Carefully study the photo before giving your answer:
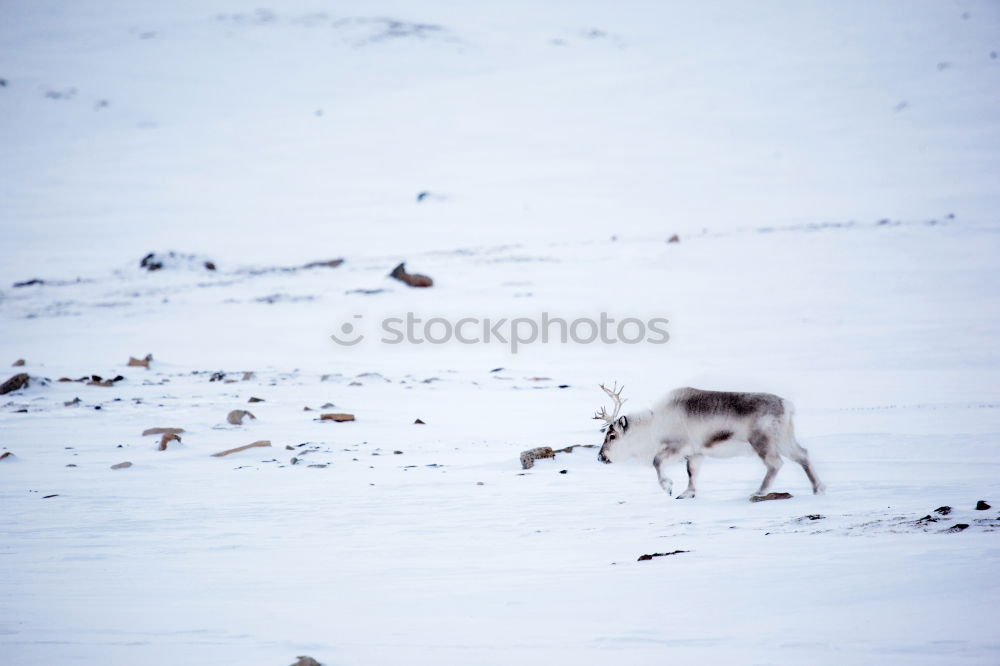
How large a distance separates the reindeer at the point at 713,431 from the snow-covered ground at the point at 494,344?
0.32 metres

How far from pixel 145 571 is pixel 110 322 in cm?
1488

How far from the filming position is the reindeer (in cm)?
670

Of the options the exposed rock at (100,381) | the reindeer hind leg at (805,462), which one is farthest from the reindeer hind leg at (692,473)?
the exposed rock at (100,381)

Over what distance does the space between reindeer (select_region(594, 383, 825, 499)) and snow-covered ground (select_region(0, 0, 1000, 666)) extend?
1.04 ft

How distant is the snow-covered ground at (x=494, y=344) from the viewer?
176 inches

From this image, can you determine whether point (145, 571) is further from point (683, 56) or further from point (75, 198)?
point (683, 56)

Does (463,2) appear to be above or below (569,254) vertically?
above

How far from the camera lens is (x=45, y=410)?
10.7 metres

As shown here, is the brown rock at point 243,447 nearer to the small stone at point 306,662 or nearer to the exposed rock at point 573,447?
the exposed rock at point 573,447

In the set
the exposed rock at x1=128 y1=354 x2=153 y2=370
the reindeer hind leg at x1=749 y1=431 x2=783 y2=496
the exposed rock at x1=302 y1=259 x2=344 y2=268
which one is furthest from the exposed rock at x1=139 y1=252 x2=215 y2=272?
the reindeer hind leg at x1=749 y1=431 x2=783 y2=496

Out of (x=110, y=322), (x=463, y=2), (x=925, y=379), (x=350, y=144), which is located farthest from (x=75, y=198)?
(x=463, y=2)

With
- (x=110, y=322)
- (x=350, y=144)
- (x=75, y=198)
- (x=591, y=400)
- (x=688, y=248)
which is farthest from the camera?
(x=350, y=144)

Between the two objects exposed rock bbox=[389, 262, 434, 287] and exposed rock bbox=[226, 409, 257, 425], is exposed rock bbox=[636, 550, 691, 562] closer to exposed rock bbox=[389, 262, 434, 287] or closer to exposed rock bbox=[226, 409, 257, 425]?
exposed rock bbox=[226, 409, 257, 425]

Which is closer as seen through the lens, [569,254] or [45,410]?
[45,410]
